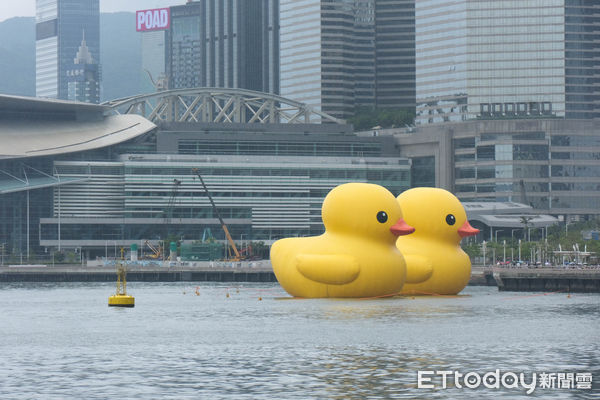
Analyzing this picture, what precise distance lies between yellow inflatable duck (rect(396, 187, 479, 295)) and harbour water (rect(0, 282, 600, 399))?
168 centimetres

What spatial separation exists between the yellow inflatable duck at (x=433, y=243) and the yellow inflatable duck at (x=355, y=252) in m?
3.78

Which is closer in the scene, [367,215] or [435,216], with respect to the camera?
[367,215]

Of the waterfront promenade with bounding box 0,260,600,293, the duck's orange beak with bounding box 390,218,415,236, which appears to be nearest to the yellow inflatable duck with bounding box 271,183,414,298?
the duck's orange beak with bounding box 390,218,415,236

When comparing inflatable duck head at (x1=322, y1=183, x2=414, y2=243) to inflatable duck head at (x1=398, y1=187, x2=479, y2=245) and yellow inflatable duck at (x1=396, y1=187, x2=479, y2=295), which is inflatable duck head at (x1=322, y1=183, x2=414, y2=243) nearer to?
yellow inflatable duck at (x1=396, y1=187, x2=479, y2=295)

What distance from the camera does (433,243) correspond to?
93875 mm

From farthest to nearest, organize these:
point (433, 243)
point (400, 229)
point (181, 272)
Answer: point (181, 272)
point (433, 243)
point (400, 229)

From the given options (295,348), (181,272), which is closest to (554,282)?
Result: (181,272)

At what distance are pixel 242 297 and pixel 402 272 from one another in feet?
112

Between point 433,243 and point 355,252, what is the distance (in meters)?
8.06

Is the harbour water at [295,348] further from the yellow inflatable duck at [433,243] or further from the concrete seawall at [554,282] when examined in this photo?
the concrete seawall at [554,282]

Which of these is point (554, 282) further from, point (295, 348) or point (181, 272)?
point (295, 348)

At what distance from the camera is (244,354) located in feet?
216

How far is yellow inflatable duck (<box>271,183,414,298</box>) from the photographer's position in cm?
8812

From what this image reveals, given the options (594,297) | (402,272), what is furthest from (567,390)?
(594,297)
